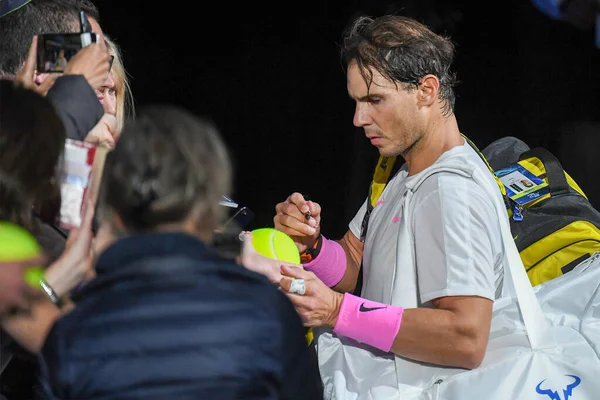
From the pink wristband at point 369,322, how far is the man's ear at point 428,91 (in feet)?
1.67

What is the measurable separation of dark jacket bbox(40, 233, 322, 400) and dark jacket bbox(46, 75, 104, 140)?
1.43 feet

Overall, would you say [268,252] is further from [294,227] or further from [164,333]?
[164,333]

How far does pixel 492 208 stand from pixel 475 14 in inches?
51.9

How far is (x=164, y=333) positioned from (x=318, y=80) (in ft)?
6.27

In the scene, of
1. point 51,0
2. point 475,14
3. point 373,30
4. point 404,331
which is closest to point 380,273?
point 404,331

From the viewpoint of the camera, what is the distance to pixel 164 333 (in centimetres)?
116

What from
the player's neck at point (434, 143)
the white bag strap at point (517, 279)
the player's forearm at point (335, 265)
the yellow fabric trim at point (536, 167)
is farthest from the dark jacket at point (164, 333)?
the yellow fabric trim at point (536, 167)

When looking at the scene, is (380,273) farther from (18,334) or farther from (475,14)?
(475,14)

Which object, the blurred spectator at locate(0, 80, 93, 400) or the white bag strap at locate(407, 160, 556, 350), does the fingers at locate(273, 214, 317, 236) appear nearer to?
the white bag strap at locate(407, 160, 556, 350)

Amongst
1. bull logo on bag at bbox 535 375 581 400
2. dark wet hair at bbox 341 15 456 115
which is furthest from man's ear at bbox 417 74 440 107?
bull logo on bag at bbox 535 375 581 400

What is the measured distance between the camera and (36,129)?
1340mm

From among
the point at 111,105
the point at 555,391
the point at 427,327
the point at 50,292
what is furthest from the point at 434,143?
the point at 50,292

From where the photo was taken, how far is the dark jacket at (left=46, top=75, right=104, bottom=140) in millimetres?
1540

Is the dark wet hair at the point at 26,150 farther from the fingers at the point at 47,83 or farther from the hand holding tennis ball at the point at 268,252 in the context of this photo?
the hand holding tennis ball at the point at 268,252
